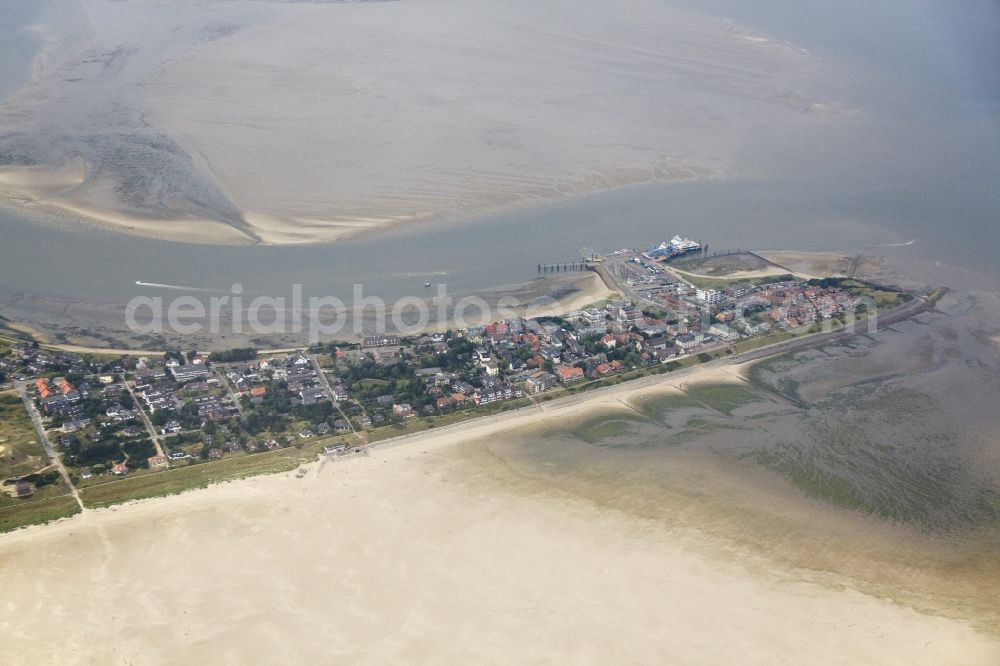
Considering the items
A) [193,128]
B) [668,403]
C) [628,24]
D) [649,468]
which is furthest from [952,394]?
[628,24]

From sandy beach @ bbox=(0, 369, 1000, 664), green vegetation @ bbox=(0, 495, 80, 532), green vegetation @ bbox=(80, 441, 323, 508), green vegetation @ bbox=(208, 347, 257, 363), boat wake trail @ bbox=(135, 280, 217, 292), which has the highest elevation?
boat wake trail @ bbox=(135, 280, 217, 292)

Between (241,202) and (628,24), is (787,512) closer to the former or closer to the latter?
(241,202)

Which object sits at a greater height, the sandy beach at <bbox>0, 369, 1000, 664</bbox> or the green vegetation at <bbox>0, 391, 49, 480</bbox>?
the green vegetation at <bbox>0, 391, 49, 480</bbox>

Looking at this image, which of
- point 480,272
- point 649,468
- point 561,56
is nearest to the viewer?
point 649,468

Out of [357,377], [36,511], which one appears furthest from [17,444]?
[357,377]

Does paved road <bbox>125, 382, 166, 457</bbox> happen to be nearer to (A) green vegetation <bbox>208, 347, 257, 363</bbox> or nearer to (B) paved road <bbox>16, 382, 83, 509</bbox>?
(B) paved road <bbox>16, 382, 83, 509</bbox>

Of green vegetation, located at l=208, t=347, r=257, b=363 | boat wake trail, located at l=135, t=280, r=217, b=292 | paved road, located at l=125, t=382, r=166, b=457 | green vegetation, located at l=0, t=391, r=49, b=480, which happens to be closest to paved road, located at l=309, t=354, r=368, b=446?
green vegetation, located at l=208, t=347, r=257, b=363
